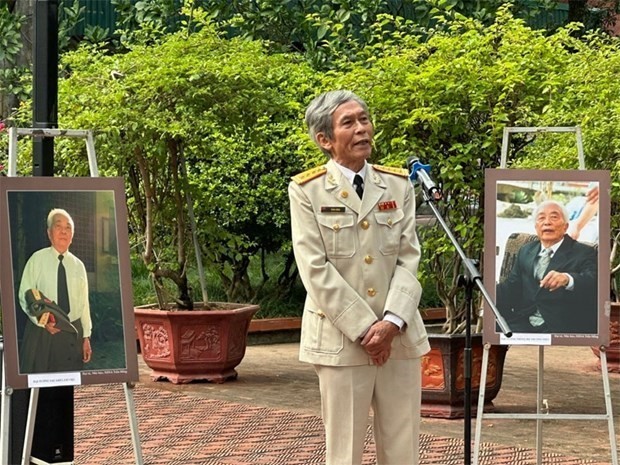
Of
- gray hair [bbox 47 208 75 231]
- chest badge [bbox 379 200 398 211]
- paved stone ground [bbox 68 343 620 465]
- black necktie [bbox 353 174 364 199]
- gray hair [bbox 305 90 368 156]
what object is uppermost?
gray hair [bbox 305 90 368 156]

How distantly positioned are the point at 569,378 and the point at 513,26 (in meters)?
3.42

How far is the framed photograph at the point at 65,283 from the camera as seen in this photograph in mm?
5395

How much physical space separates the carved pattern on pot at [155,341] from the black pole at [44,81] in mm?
4355

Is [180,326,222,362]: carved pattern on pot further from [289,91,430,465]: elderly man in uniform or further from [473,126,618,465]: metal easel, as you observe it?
[289,91,430,465]: elderly man in uniform

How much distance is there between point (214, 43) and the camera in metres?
10.4

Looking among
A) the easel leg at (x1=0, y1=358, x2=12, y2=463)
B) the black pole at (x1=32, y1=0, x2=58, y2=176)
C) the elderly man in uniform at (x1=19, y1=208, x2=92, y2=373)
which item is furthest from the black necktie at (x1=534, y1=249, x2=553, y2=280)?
the easel leg at (x1=0, y1=358, x2=12, y2=463)

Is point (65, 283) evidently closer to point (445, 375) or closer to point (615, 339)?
point (445, 375)

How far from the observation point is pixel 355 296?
4949 mm

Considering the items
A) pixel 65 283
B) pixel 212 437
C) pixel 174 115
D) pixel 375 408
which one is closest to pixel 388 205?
pixel 375 408

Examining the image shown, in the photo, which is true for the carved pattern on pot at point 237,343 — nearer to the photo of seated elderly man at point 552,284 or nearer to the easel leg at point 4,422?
the photo of seated elderly man at point 552,284

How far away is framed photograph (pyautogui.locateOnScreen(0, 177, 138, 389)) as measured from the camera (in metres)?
5.39

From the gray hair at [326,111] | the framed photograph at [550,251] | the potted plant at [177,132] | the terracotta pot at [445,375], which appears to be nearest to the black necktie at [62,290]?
the gray hair at [326,111]

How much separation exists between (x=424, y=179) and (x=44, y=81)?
6.37 ft

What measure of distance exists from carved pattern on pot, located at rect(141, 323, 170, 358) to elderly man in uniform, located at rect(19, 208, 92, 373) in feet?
15.7
